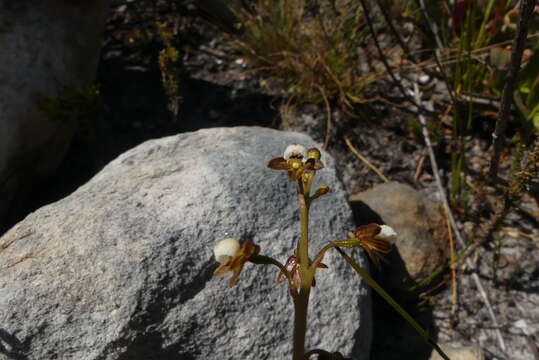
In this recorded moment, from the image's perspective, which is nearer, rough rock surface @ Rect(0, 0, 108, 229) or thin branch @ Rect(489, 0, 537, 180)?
thin branch @ Rect(489, 0, 537, 180)

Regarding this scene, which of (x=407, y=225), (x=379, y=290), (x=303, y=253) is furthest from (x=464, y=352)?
(x=303, y=253)

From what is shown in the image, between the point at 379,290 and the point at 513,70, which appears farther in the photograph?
the point at 513,70

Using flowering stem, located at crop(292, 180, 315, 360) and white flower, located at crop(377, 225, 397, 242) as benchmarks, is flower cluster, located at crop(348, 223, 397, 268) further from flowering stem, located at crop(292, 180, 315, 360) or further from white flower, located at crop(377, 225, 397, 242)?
flowering stem, located at crop(292, 180, 315, 360)

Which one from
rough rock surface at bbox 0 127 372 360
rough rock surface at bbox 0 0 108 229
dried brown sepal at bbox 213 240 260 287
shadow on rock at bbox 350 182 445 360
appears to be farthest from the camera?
rough rock surface at bbox 0 0 108 229

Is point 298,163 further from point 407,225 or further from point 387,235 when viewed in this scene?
point 407,225

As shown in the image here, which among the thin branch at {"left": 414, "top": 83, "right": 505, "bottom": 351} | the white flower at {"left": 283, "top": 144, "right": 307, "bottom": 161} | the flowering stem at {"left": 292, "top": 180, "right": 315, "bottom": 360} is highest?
the white flower at {"left": 283, "top": 144, "right": 307, "bottom": 161}

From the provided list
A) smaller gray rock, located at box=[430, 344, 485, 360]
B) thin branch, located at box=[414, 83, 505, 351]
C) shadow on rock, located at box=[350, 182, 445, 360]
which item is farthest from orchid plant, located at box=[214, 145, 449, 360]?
thin branch, located at box=[414, 83, 505, 351]
